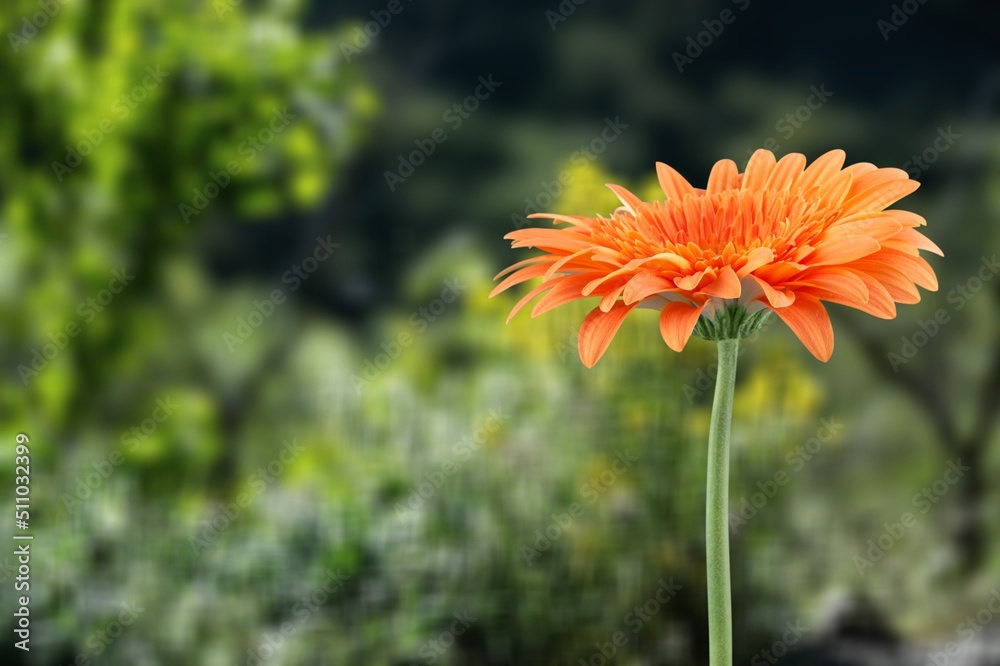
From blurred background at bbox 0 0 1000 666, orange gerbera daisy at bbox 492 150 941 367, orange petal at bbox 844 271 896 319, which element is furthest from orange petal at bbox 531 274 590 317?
blurred background at bbox 0 0 1000 666

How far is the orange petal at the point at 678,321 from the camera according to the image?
0.41 meters

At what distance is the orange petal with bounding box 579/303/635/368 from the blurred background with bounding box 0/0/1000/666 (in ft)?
2.52

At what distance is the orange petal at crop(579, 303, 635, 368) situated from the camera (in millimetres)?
437

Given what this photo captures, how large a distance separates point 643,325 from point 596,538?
0.26 meters

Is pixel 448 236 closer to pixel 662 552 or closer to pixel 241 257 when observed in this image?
pixel 241 257

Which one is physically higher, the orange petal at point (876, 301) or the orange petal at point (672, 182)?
the orange petal at point (672, 182)

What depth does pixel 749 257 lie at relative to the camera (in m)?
0.42

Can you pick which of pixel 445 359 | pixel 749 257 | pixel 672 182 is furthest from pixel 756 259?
pixel 445 359

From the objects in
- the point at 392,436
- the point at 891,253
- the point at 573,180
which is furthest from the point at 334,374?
the point at 891,253

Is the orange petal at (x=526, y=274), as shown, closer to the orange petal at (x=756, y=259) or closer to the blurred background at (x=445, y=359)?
the orange petal at (x=756, y=259)

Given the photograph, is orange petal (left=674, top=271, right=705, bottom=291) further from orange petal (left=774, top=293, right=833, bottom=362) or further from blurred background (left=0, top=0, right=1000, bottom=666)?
blurred background (left=0, top=0, right=1000, bottom=666)

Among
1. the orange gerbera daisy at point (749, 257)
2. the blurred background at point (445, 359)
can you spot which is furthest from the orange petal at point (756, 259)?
the blurred background at point (445, 359)

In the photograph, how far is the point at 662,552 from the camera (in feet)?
3.92

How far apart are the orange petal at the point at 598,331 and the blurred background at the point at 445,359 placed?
768 mm
